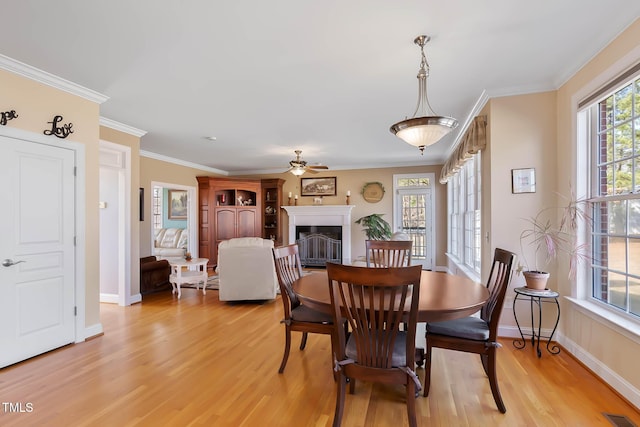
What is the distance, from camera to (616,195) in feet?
7.63

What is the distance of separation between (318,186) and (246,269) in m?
3.91

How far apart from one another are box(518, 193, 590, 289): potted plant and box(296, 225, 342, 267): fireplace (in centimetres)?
469

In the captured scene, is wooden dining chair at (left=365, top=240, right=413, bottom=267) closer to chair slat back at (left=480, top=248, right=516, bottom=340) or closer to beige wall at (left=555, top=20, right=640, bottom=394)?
chair slat back at (left=480, top=248, right=516, bottom=340)

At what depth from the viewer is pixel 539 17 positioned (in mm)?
1978

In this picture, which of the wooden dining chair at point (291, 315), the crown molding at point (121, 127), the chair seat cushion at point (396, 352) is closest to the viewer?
the chair seat cushion at point (396, 352)

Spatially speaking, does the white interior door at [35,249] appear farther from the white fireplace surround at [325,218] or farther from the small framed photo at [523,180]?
the white fireplace surround at [325,218]

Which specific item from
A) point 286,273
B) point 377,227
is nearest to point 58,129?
point 286,273

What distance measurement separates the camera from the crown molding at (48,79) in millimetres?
2525

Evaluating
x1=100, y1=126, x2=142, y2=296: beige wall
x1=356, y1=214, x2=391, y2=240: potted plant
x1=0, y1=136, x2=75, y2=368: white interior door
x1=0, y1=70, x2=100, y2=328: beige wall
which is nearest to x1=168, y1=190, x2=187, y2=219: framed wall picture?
x1=100, y1=126, x2=142, y2=296: beige wall

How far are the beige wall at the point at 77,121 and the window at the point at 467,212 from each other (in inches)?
172

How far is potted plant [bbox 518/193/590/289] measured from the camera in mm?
2711

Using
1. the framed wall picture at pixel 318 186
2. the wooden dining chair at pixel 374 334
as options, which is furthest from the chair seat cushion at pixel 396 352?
the framed wall picture at pixel 318 186

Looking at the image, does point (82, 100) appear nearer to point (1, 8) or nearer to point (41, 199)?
point (41, 199)

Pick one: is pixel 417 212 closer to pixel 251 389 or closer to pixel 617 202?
pixel 617 202
